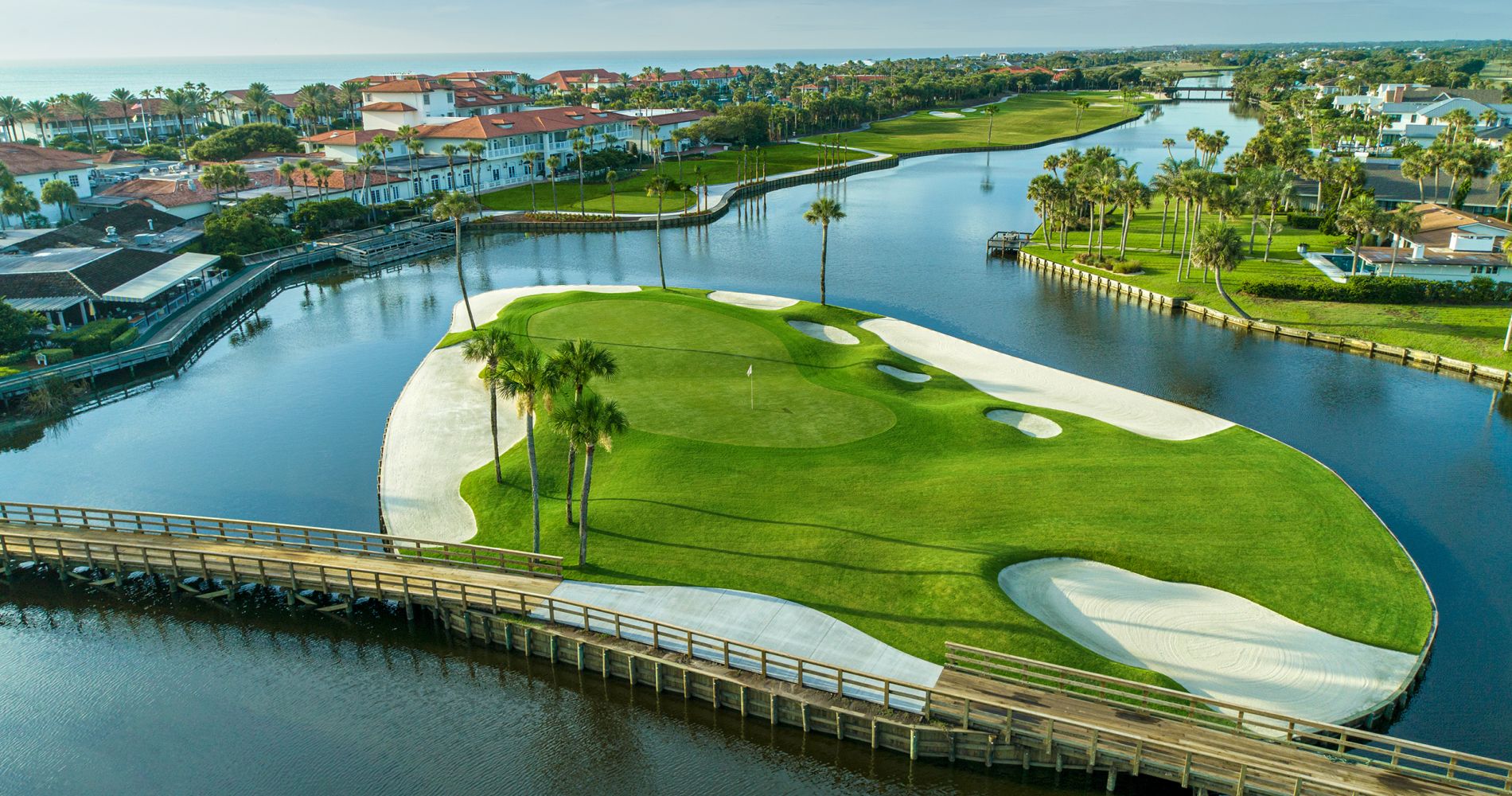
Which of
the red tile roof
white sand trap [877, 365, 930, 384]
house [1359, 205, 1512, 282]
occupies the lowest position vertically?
white sand trap [877, 365, 930, 384]

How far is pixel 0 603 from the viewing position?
35250 mm

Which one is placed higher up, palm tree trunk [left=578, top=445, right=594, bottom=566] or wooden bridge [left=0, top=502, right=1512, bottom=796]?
palm tree trunk [left=578, top=445, right=594, bottom=566]

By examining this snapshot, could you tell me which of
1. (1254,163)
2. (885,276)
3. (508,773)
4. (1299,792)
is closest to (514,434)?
(508,773)

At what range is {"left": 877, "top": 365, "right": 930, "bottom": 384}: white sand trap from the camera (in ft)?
178

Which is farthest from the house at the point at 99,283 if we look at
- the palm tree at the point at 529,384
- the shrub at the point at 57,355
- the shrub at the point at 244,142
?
the shrub at the point at 244,142

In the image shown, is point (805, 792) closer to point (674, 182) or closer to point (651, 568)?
point (651, 568)

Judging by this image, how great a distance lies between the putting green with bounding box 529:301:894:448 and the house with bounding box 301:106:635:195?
60.6 metres

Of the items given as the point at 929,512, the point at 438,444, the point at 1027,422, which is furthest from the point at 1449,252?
the point at 438,444

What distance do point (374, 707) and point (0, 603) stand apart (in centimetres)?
1728

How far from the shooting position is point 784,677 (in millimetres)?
28516

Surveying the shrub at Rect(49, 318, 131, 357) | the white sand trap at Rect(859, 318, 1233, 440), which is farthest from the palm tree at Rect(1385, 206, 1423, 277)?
the shrub at Rect(49, 318, 131, 357)

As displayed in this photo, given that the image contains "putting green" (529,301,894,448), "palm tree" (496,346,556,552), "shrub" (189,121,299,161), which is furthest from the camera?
"shrub" (189,121,299,161)

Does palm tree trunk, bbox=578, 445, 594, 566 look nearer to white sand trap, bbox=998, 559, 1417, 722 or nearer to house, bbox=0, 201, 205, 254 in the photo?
white sand trap, bbox=998, 559, 1417, 722

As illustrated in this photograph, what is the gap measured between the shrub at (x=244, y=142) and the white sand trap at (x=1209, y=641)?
129 metres
